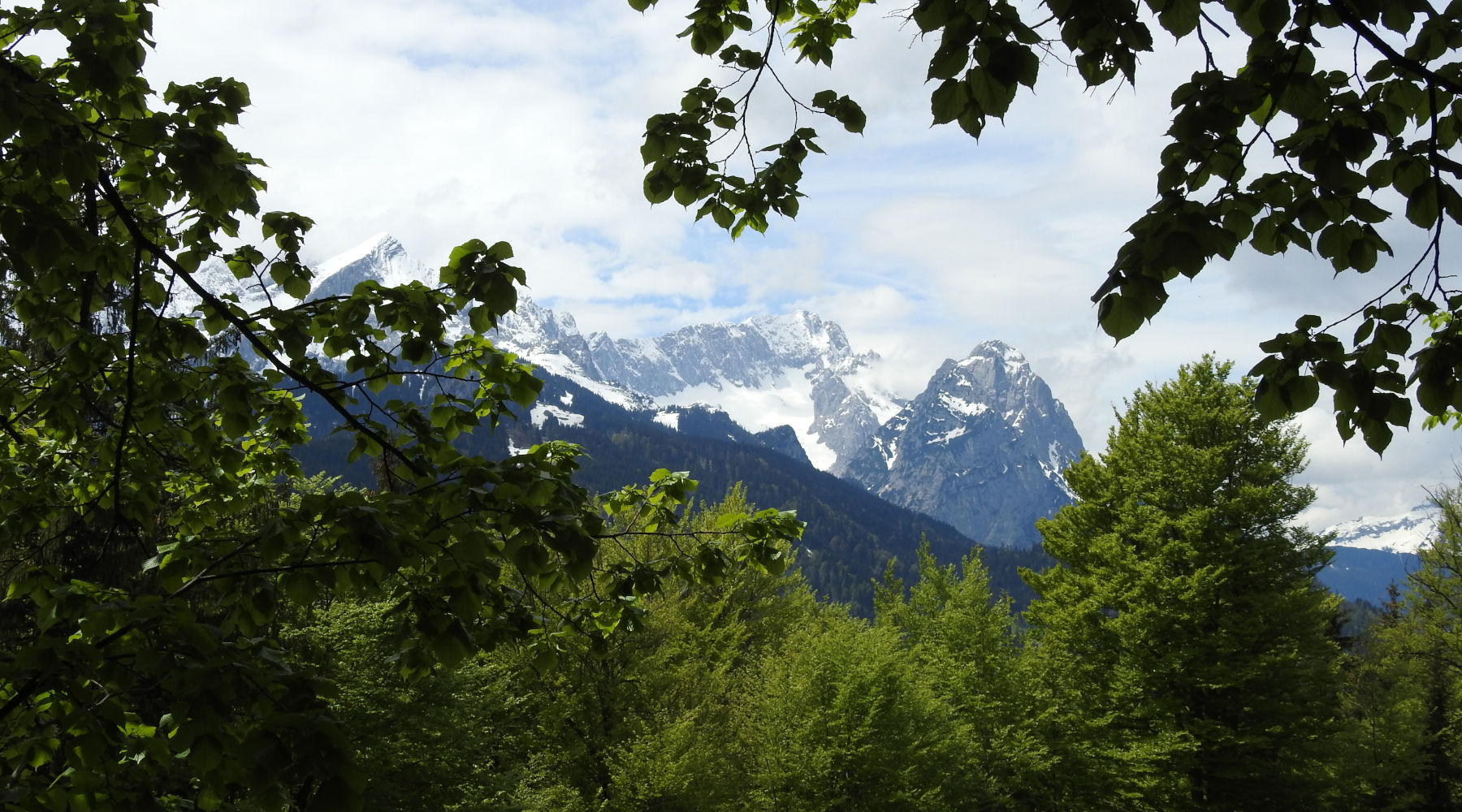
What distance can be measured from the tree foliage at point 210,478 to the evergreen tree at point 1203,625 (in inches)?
591

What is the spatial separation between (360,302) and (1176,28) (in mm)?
3470

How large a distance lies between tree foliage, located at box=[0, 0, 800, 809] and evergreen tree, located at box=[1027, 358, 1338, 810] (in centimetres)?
1502

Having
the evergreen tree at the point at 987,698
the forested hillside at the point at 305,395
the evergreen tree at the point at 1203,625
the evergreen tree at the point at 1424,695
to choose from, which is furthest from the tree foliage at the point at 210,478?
the evergreen tree at the point at 1424,695

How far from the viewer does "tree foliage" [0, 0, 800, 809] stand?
2.85m

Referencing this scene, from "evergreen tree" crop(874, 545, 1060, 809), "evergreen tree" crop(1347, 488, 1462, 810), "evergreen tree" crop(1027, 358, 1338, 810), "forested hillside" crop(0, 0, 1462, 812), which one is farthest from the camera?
"evergreen tree" crop(1347, 488, 1462, 810)

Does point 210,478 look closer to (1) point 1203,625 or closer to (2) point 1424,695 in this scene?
(1) point 1203,625

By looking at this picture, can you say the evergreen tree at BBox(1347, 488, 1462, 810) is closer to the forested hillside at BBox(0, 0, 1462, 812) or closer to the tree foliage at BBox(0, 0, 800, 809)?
the forested hillside at BBox(0, 0, 1462, 812)

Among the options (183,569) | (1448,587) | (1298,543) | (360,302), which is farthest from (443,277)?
(1448,587)

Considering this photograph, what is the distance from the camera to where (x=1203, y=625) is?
17.2 m

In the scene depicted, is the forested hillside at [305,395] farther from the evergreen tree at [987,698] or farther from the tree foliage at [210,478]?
the evergreen tree at [987,698]

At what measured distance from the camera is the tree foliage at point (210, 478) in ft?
9.35

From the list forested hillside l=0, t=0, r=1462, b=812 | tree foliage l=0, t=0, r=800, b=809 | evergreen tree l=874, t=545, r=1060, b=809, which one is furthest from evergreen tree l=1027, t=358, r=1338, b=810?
tree foliage l=0, t=0, r=800, b=809

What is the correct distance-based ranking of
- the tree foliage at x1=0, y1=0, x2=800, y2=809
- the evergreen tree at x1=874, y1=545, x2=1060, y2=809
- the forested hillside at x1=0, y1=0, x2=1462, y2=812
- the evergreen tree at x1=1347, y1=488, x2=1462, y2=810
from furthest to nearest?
the evergreen tree at x1=1347, y1=488, x2=1462, y2=810
the evergreen tree at x1=874, y1=545, x2=1060, y2=809
the tree foliage at x1=0, y1=0, x2=800, y2=809
the forested hillside at x1=0, y1=0, x2=1462, y2=812

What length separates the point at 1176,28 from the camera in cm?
239
